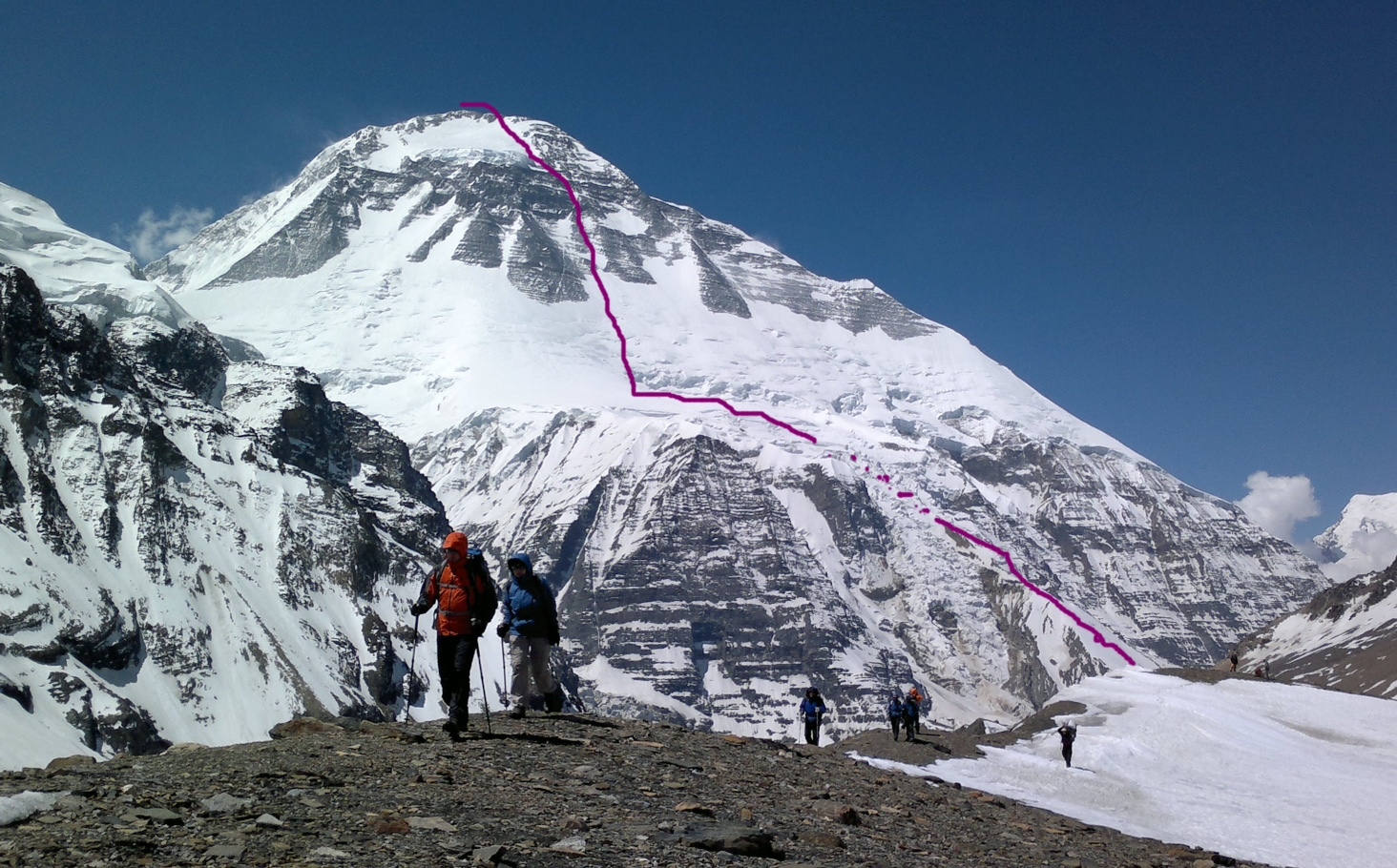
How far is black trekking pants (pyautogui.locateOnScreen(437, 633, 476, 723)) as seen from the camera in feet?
55.9

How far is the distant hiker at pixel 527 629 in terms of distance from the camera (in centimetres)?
2005

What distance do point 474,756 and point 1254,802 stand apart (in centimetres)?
3118

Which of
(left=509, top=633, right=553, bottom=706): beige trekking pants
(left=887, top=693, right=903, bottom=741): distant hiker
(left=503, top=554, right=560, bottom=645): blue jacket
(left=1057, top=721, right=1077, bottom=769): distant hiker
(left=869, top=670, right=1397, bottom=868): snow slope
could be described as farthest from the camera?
(left=887, top=693, right=903, bottom=741): distant hiker

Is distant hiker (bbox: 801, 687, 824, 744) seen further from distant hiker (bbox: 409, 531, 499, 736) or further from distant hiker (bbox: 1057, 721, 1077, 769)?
distant hiker (bbox: 409, 531, 499, 736)

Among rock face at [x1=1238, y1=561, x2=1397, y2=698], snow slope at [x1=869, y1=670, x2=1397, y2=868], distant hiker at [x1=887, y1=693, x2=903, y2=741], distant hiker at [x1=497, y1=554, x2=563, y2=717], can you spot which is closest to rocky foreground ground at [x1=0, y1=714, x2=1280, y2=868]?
distant hiker at [x1=497, y1=554, x2=563, y2=717]

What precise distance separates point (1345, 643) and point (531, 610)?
17198 centimetres

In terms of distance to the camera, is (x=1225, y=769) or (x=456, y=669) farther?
(x=1225, y=769)

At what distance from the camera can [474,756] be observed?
15.6m

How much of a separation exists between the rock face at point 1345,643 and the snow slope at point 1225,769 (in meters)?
68.4

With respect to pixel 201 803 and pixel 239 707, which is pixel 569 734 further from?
pixel 239 707

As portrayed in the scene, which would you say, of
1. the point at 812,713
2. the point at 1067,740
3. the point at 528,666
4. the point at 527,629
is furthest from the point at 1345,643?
the point at 527,629

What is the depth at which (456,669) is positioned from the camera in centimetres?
1731

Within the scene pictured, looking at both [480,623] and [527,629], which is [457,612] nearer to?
[480,623]

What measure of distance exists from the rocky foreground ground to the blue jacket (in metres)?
1.66
